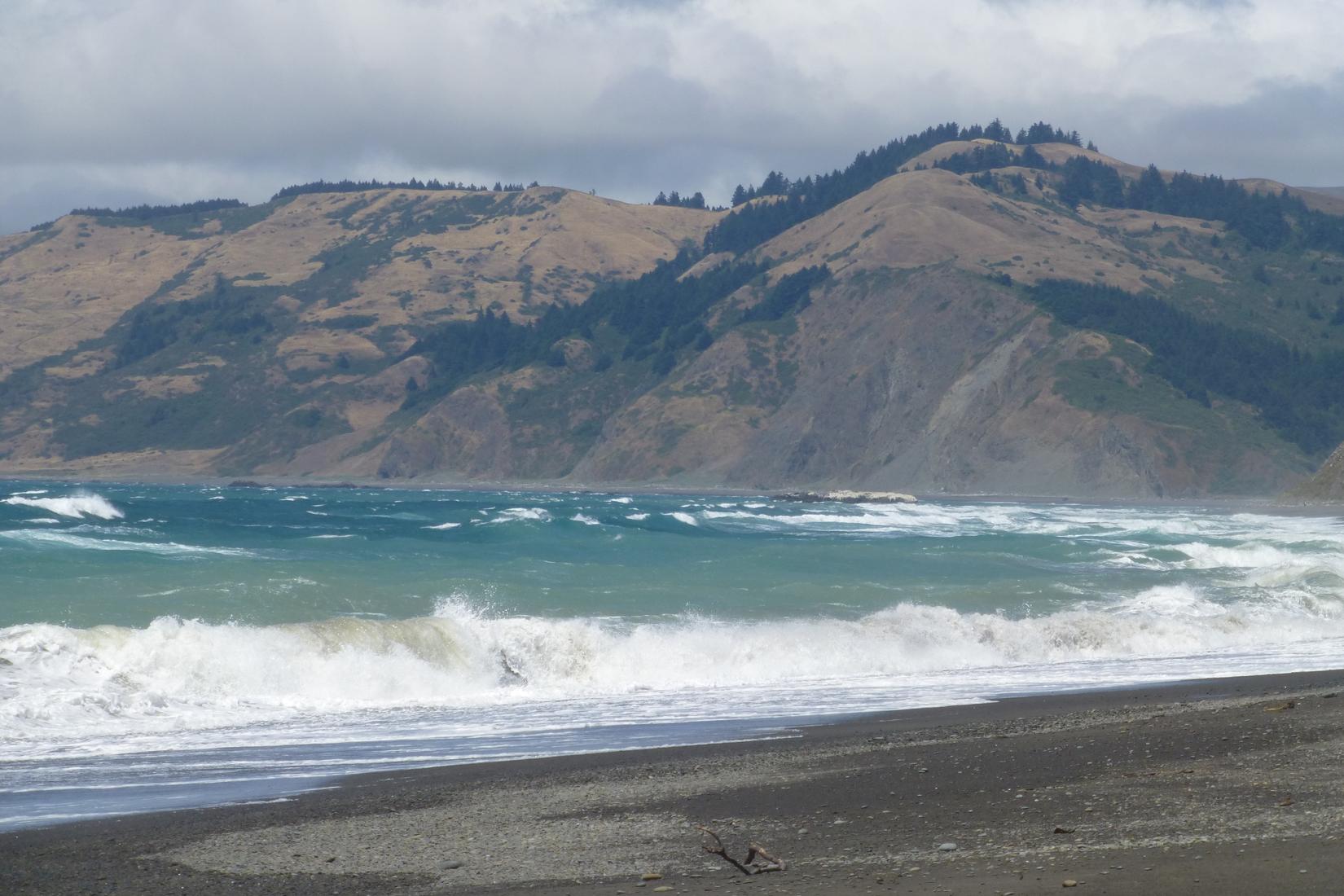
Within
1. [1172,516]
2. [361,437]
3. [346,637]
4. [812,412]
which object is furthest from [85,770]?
[361,437]

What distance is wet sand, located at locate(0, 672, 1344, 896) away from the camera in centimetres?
920

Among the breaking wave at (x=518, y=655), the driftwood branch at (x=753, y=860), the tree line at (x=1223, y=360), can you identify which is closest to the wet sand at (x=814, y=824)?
the driftwood branch at (x=753, y=860)

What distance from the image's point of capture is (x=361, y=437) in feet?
583

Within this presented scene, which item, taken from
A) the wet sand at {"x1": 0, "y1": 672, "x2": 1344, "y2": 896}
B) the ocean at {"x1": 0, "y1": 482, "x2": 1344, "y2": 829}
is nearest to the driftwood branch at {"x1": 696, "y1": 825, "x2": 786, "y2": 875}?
the wet sand at {"x1": 0, "y1": 672, "x2": 1344, "y2": 896}

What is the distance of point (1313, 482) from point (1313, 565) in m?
62.4

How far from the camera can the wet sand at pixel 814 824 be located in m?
9.20

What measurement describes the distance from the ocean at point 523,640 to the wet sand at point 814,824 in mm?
1576

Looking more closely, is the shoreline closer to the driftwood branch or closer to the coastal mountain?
the coastal mountain

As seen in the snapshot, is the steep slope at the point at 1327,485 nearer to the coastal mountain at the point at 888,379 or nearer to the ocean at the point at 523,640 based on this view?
the coastal mountain at the point at 888,379

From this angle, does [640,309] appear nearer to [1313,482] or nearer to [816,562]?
[1313,482]

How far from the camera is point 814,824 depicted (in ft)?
36.5

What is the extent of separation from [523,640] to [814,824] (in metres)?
14.7

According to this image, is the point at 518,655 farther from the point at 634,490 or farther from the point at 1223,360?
the point at 1223,360

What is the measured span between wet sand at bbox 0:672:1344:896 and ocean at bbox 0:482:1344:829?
158cm
